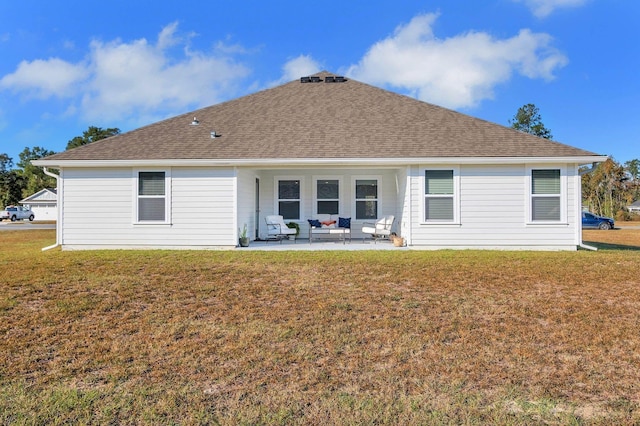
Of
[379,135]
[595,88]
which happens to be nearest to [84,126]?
[379,135]

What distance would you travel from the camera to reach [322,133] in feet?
41.3

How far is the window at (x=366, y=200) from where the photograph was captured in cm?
1420

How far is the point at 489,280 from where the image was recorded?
720 cm

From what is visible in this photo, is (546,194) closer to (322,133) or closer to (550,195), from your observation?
(550,195)

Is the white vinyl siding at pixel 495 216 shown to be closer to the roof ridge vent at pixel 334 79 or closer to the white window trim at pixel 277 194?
the white window trim at pixel 277 194

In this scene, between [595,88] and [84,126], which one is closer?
[595,88]

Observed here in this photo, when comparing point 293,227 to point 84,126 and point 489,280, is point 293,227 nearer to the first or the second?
point 489,280

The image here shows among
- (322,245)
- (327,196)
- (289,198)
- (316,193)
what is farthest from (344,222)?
(289,198)

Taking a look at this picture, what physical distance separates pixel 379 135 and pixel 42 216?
169ft

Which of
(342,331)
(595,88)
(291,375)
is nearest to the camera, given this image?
(291,375)

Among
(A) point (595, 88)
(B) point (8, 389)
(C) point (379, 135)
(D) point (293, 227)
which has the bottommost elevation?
(B) point (8, 389)

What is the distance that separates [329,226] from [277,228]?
72.5 inches

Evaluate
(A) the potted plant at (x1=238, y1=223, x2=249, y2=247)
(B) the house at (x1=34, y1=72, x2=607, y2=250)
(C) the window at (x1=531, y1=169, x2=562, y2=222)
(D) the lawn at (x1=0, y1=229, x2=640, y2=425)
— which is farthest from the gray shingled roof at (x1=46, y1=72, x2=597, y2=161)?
(D) the lawn at (x1=0, y1=229, x2=640, y2=425)

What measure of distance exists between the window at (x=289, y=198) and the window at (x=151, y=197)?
415 centimetres
